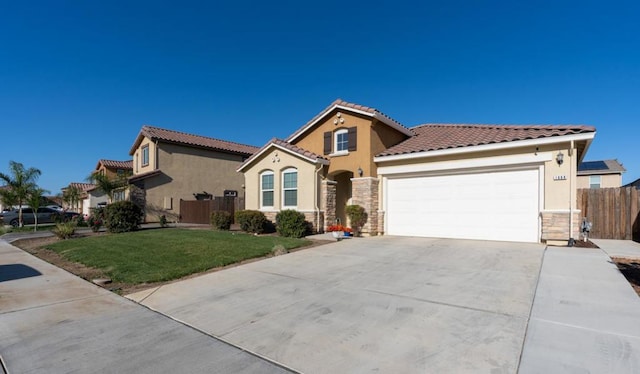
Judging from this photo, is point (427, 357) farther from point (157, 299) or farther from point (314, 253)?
point (314, 253)

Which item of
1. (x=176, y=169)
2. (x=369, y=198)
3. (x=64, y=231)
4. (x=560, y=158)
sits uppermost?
(x=176, y=169)

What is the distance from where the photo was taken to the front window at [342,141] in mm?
14767

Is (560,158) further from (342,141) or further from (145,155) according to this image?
(145,155)

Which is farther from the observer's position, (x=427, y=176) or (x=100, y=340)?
(x=427, y=176)

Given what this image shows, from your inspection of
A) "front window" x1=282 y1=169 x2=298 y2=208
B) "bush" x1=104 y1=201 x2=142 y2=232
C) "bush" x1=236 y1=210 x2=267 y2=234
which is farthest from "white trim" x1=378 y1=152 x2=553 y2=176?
"bush" x1=104 y1=201 x2=142 y2=232

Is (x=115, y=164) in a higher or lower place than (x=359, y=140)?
higher

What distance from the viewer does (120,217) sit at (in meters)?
15.9

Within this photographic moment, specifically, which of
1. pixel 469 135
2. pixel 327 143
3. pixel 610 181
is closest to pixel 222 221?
pixel 327 143

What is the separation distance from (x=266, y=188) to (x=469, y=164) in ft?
31.3

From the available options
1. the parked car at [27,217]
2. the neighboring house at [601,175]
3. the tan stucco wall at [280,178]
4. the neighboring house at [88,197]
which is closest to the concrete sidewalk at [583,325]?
the tan stucco wall at [280,178]

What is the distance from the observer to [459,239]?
11664 millimetres

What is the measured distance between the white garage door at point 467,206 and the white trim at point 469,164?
306 millimetres

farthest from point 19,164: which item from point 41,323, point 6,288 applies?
point 41,323

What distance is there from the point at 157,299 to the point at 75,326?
4.41ft
